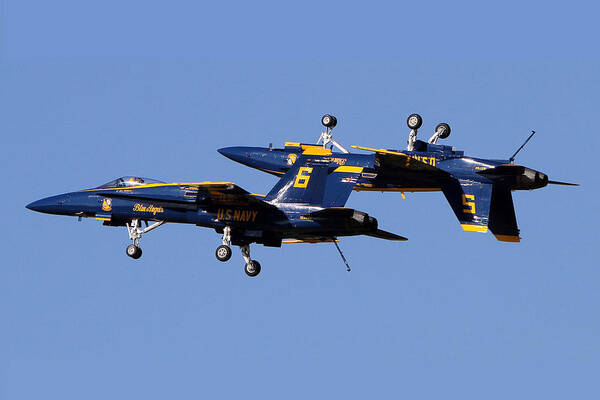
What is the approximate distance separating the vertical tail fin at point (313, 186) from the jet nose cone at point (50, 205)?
8.20 metres

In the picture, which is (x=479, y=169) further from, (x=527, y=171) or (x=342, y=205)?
(x=342, y=205)

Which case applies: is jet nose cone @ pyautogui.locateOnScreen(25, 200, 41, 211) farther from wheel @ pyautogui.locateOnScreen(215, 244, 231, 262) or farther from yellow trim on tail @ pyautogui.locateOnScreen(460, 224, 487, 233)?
yellow trim on tail @ pyautogui.locateOnScreen(460, 224, 487, 233)

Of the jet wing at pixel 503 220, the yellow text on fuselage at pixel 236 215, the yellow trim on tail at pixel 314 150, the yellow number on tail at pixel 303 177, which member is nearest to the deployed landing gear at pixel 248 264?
the yellow text on fuselage at pixel 236 215

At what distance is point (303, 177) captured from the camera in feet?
200

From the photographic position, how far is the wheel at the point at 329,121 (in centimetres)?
6638

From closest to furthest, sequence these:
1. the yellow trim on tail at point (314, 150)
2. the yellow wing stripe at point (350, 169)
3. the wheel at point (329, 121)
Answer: the yellow wing stripe at point (350, 169) → the yellow trim on tail at point (314, 150) → the wheel at point (329, 121)

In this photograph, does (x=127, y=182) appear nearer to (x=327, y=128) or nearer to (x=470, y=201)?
(x=327, y=128)

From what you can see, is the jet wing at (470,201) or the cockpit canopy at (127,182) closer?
the jet wing at (470,201)

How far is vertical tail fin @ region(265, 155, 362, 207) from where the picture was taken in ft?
198

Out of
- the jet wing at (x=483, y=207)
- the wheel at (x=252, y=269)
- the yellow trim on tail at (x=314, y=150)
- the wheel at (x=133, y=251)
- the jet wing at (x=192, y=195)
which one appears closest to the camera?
the jet wing at (x=192, y=195)

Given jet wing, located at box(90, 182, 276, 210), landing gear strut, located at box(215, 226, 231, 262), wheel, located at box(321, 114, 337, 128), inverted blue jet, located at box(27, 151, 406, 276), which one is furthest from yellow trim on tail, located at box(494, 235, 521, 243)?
landing gear strut, located at box(215, 226, 231, 262)

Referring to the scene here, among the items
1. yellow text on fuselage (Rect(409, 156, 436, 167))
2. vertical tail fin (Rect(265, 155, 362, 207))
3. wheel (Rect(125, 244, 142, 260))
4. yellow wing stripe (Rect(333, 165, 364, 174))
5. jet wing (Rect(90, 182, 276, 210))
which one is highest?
yellow text on fuselage (Rect(409, 156, 436, 167))

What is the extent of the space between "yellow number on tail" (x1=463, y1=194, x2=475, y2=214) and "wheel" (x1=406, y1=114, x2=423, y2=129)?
14.5ft

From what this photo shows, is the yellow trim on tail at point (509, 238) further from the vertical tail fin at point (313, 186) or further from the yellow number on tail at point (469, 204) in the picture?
the vertical tail fin at point (313, 186)
